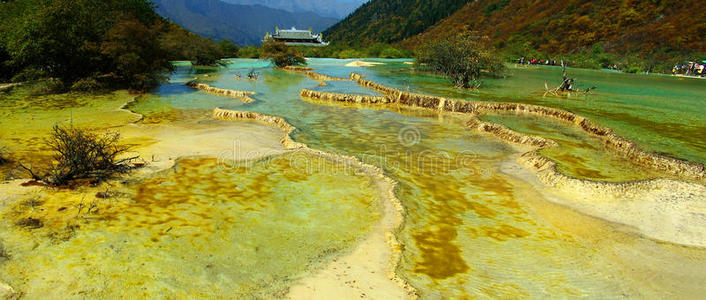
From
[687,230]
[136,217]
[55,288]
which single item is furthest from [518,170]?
[55,288]

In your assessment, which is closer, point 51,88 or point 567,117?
point 567,117

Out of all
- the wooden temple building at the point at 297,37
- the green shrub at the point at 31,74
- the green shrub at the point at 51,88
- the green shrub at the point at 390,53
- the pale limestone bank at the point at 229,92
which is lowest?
the green shrub at the point at 51,88

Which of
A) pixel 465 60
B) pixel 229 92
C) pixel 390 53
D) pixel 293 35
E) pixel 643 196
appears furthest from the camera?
pixel 293 35

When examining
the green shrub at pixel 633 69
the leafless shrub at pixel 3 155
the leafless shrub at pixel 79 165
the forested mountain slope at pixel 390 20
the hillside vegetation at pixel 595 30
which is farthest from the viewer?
the forested mountain slope at pixel 390 20

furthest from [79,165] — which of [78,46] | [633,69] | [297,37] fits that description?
[297,37]

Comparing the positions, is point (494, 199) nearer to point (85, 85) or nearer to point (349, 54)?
point (85, 85)

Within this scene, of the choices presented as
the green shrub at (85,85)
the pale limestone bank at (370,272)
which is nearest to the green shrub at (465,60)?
the pale limestone bank at (370,272)

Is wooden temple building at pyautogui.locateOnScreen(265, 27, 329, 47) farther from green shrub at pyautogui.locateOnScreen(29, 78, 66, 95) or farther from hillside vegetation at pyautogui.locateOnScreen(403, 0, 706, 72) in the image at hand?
green shrub at pyautogui.locateOnScreen(29, 78, 66, 95)

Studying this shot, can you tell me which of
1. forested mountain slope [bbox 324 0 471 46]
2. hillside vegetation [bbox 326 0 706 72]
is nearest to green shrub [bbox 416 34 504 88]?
hillside vegetation [bbox 326 0 706 72]

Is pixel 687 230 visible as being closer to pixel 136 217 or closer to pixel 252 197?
pixel 252 197

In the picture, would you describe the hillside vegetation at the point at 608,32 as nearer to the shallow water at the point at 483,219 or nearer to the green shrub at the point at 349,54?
the green shrub at the point at 349,54
